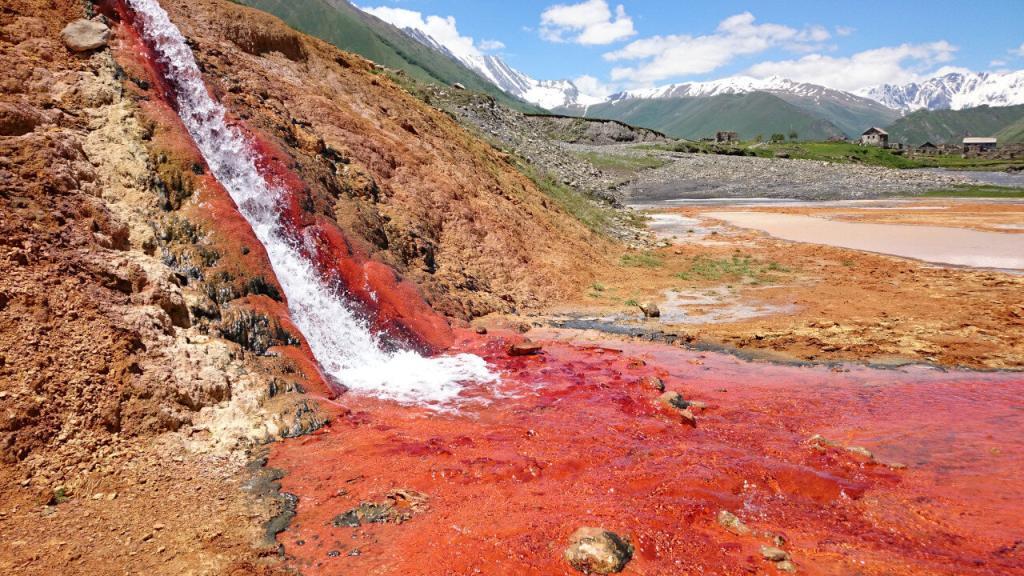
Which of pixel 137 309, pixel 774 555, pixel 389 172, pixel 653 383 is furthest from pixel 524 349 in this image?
pixel 389 172

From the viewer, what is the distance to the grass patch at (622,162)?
266 ft

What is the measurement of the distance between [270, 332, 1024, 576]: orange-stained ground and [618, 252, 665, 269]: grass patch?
13536 millimetres

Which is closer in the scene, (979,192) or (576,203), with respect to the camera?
(576,203)

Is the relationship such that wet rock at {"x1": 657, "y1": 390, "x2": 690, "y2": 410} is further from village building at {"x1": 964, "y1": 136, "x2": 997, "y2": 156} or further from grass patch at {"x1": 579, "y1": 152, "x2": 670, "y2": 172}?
village building at {"x1": 964, "y1": 136, "x2": 997, "y2": 156}

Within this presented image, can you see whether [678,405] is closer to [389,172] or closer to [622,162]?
[389,172]

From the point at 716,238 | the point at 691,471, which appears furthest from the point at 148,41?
the point at 716,238

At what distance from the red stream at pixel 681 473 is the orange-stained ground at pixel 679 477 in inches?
1.1

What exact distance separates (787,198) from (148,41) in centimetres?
6531

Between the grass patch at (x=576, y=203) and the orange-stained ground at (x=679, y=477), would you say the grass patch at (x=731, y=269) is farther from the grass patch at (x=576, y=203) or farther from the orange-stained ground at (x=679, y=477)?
the orange-stained ground at (x=679, y=477)

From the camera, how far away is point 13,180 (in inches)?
335

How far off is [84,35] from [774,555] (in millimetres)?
15113

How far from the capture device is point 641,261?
84.1ft

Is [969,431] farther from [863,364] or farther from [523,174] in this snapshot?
[523,174]

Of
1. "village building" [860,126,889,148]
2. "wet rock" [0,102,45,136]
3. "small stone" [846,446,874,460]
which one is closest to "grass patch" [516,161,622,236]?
"small stone" [846,446,874,460]
